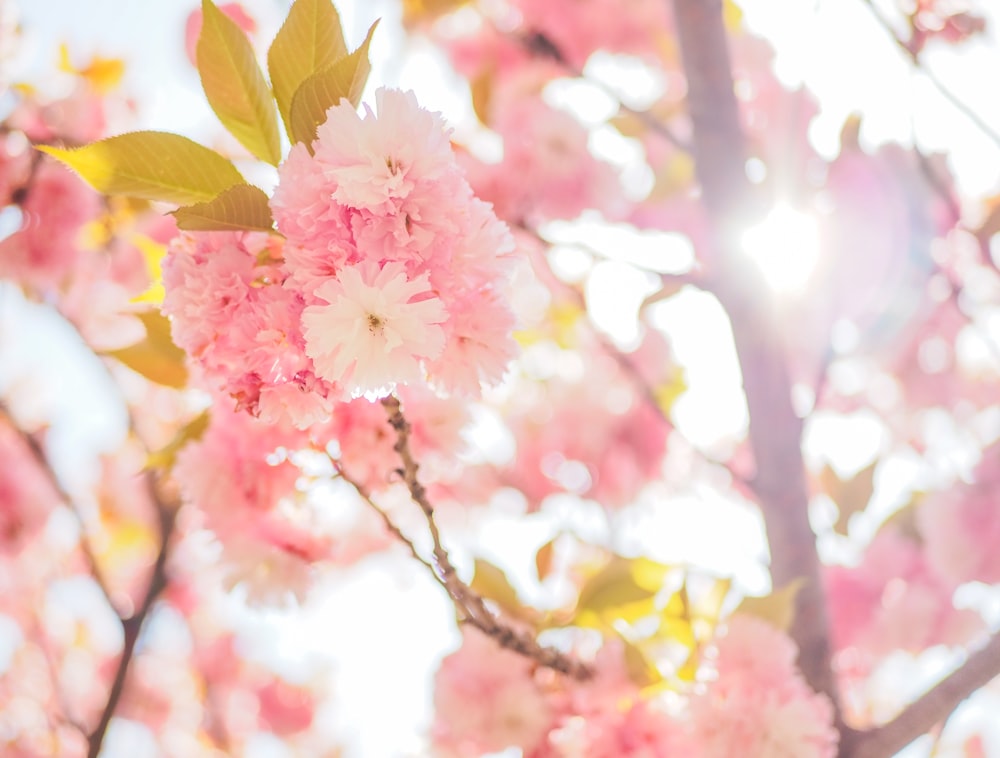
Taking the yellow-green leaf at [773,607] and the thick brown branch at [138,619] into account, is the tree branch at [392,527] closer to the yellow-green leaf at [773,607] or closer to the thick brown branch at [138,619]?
the yellow-green leaf at [773,607]

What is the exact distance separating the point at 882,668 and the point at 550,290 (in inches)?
39.6

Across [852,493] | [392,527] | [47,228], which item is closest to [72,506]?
[47,228]

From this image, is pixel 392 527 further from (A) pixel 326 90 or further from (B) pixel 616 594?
(B) pixel 616 594

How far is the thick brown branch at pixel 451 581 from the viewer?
53 cm

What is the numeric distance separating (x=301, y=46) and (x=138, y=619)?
899 millimetres

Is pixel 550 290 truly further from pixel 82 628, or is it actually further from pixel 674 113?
Answer: pixel 82 628

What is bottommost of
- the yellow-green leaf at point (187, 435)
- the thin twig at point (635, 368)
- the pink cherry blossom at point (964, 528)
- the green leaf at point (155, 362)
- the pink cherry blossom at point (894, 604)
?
the pink cherry blossom at point (894, 604)

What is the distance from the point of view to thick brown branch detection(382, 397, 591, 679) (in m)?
0.53

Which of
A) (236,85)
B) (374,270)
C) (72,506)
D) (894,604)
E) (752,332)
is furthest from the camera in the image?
(894,604)

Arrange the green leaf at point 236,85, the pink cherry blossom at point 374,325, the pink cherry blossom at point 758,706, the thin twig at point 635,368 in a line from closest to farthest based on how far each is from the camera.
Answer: the pink cherry blossom at point 374,325 < the green leaf at point 236,85 < the pink cherry blossom at point 758,706 < the thin twig at point 635,368

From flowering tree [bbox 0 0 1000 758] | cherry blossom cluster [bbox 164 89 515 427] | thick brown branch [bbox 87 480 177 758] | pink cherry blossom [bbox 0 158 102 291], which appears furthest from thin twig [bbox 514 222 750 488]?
pink cherry blossom [bbox 0 158 102 291]

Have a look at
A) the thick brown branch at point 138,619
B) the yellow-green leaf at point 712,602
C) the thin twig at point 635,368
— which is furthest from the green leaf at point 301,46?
the thick brown branch at point 138,619

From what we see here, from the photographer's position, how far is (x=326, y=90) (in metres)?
0.48

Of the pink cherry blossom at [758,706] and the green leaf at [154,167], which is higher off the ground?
the green leaf at [154,167]
